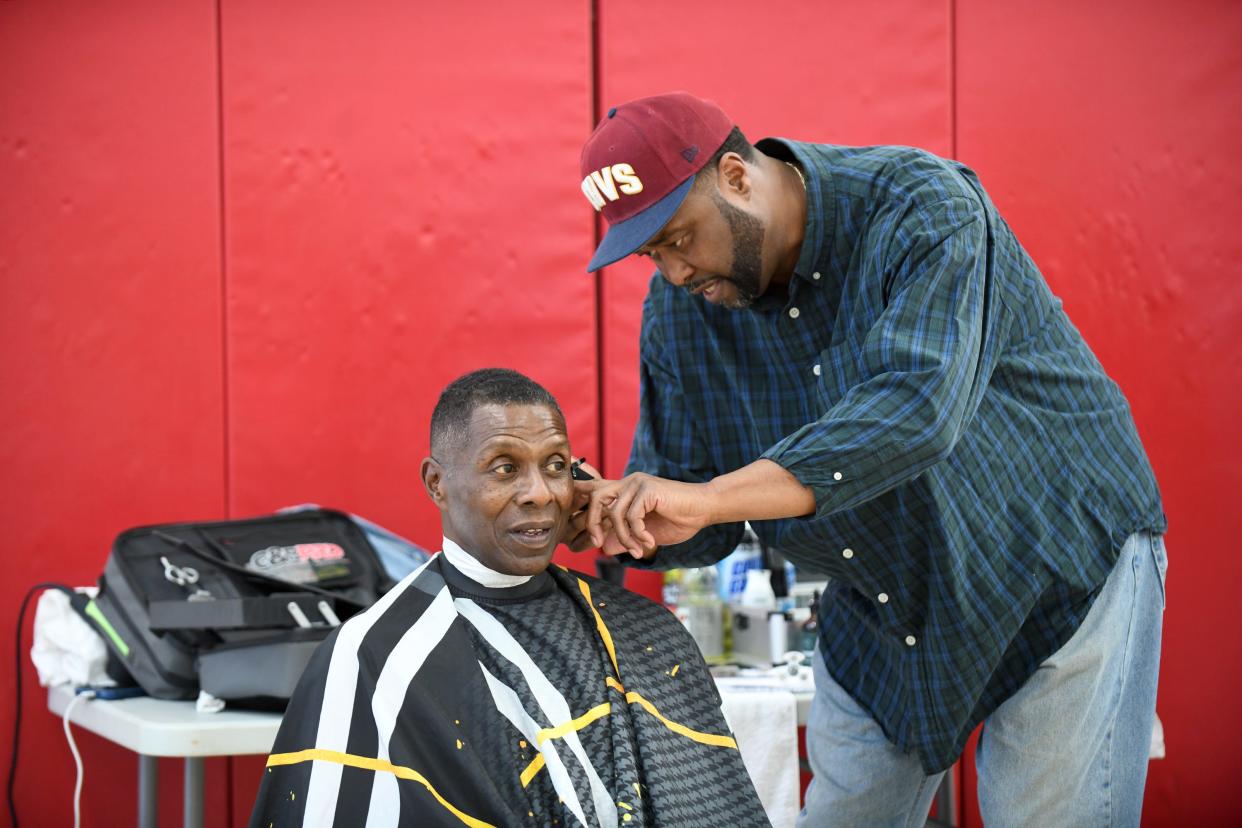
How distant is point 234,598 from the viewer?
250 centimetres

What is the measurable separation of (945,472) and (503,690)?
70 centimetres

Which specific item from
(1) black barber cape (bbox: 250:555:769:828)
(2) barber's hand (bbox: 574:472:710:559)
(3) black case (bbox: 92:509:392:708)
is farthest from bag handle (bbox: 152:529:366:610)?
(2) barber's hand (bbox: 574:472:710:559)

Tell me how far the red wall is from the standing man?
1.53 m

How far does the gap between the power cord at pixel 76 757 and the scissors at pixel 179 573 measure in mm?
282

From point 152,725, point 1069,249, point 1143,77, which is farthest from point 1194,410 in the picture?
point 152,725

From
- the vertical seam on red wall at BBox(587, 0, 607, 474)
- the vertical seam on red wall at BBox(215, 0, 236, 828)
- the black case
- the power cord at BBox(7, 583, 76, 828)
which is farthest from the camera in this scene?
the vertical seam on red wall at BBox(587, 0, 607, 474)

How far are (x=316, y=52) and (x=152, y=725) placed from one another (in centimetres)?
180

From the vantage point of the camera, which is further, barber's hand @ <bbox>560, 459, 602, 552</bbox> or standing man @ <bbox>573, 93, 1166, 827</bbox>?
barber's hand @ <bbox>560, 459, 602, 552</bbox>

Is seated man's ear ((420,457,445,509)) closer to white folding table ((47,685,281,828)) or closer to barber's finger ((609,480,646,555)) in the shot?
barber's finger ((609,480,646,555))

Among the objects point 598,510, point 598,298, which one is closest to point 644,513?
point 598,510

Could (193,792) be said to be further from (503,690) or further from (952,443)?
(952,443)

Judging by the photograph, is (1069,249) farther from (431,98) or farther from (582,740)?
(582,740)

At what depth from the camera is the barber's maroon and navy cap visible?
67.6 inches

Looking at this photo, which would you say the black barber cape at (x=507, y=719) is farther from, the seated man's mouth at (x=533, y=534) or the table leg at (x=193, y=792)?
the table leg at (x=193, y=792)
